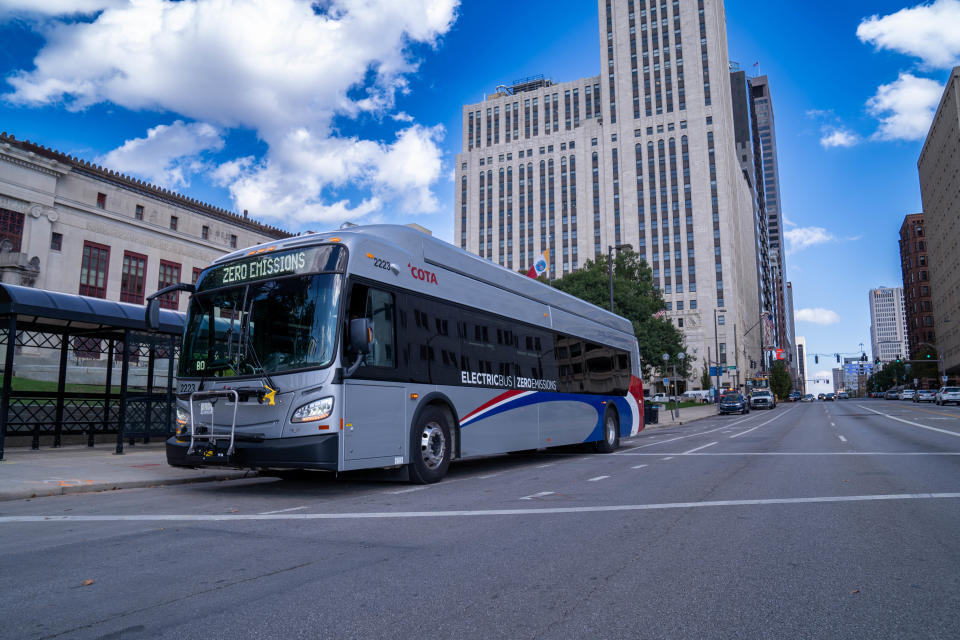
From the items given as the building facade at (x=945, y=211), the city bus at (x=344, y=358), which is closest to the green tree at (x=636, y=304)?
the city bus at (x=344, y=358)

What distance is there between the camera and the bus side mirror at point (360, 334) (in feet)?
24.1

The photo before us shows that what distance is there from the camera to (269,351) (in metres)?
7.80

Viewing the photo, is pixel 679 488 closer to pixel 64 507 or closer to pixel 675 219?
pixel 64 507

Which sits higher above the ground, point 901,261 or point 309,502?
point 901,261

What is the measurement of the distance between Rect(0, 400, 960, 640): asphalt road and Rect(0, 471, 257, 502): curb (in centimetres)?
54

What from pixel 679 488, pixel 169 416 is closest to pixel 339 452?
pixel 679 488

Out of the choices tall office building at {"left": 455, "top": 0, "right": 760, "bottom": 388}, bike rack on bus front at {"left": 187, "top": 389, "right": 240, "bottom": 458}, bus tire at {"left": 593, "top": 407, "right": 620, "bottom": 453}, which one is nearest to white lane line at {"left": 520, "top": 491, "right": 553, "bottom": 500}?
bike rack on bus front at {"left": 187, "top": 389, "right": 240, "bottom": 458}

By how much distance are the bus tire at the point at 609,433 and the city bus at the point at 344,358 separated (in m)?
5.08

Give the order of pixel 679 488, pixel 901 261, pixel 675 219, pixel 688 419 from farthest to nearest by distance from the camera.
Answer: pixel 901 261 → pixel 675 219 → pixel 688 419 → pixel 679 488

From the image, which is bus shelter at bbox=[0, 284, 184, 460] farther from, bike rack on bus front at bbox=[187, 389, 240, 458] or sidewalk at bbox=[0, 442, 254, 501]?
bike rack on bus front at bbox=[187, 389, 240, 458]

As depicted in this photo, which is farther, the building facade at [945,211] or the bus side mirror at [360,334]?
the building facade at [945,211]

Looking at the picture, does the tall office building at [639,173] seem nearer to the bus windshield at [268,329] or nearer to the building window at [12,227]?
the building window at [12,227]

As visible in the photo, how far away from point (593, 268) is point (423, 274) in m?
45.4

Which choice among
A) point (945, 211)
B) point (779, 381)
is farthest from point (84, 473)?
point (779, 381)
